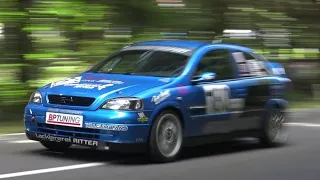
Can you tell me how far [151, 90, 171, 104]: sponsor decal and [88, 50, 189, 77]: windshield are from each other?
463 millimetres

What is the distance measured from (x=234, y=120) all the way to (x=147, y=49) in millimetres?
1544

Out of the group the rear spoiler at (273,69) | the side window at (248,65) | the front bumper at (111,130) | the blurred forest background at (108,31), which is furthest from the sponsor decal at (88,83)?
the blurred forest background at (108,31)

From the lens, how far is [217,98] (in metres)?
9.40

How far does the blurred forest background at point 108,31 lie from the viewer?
13383 mm

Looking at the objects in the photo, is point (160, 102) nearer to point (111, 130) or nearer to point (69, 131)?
point (111, 130)

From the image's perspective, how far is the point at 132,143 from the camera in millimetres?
8375

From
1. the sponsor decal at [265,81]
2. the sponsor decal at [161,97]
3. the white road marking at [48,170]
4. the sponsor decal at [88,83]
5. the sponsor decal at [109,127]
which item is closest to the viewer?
the white road marking at [48,170]

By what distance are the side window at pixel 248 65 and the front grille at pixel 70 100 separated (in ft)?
8.44

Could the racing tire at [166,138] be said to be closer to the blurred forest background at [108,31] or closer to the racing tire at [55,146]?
the racing tire at [55,146]

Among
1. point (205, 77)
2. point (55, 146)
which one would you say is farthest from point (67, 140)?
point (205, 77)

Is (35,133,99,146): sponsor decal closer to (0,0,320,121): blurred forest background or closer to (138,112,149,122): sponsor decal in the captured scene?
(138,112,149,122): sponsor decal

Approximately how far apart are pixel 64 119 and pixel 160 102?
117 centimetres

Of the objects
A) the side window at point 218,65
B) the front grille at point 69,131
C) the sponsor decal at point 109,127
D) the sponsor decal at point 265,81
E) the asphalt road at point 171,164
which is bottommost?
the asphalt road at point 171,164

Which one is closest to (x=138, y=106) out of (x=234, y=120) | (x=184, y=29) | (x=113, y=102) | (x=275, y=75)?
(x=113, y=102)
